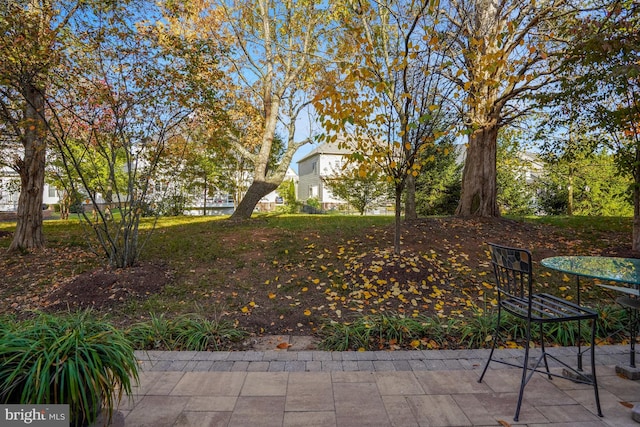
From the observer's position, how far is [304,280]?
512 cm

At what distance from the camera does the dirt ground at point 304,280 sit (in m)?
4.23

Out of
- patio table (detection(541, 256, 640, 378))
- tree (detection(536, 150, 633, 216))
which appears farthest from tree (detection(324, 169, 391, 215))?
patio table (detection(541, 256, 640, 378))

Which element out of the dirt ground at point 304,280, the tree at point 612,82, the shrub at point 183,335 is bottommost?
the shrub at point 183,335

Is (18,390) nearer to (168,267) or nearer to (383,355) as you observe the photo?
(383,355)

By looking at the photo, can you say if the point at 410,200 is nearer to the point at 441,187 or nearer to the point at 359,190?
the point at 441,187

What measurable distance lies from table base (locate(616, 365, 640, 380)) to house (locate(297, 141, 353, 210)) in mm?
23032

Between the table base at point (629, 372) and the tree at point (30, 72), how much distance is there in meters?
6.87

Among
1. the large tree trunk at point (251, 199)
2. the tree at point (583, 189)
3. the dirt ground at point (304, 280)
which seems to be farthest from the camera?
the tree at point (583, 189)

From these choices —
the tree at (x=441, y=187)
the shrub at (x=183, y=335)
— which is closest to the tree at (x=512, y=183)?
the tree at (x=441, y=187)

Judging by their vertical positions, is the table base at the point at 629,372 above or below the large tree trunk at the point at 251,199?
below

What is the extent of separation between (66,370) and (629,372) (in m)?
3.75

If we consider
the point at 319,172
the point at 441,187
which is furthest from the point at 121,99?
the point at 319,172

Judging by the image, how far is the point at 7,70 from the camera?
4523mm

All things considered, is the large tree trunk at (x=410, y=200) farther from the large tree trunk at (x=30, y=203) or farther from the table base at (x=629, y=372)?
the large tree trunk at (x=30, y=203)
